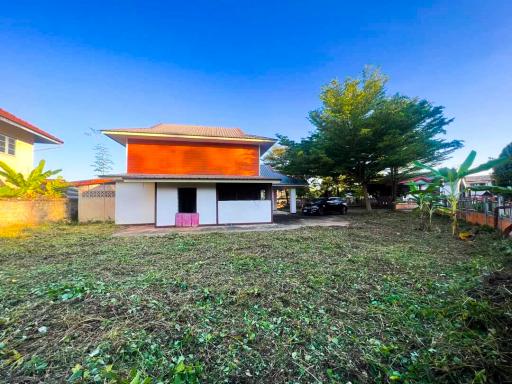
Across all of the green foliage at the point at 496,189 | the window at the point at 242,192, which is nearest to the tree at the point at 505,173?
the green foliage at the point at 496,189

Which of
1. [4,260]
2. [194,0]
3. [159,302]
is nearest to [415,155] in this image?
[194,0]

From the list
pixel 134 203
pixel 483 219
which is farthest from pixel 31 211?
pixel 483 219

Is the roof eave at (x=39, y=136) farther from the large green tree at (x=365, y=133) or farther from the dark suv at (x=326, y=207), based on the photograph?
the dark suv at (x=326, y=207)

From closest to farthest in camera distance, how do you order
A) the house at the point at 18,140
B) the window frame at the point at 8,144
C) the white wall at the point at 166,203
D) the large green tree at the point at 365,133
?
1. the white wall at the point at 166,203
2. the house at the point at 18,140
3. the window frame at the point at 8,144
4. the large green tree at the point at 365,133

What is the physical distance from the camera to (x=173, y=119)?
17344 mm

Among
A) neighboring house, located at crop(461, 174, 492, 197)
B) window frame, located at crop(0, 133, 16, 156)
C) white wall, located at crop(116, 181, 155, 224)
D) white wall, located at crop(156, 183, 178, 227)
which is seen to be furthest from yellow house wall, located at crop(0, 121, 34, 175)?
neighboring house, located at crop(461, 174, 492, 197)

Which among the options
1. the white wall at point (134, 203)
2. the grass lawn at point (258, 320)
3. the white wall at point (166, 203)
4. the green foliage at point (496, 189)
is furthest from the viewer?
the white wall at point (134, 203)

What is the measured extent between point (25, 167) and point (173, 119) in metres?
9.71

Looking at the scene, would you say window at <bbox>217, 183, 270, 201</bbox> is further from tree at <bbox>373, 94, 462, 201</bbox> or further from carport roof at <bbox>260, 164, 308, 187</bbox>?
tree at <bbox>373, 94, 462, 201</bbox>

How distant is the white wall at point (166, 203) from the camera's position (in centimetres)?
1110

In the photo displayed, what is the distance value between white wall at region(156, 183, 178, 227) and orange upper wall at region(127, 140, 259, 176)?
201cm

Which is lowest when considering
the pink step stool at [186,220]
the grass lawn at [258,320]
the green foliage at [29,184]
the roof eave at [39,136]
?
the grass lawn at [258,320]

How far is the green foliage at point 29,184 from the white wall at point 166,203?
251 inches

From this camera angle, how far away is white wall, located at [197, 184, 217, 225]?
1150cm
